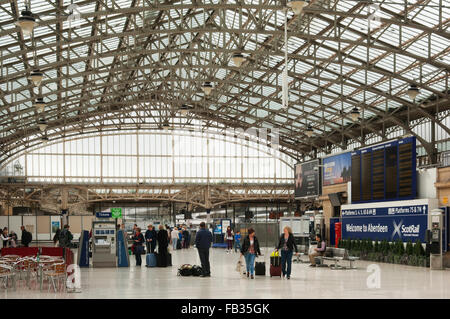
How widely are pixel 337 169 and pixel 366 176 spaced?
4.62 metres

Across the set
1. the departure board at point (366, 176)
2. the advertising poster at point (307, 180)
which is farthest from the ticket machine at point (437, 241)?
the advertising poster at point (307, 180)

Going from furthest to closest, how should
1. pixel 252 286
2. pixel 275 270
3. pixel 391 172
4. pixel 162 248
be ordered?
1. pixel 391 172
2. pixel 162 248
3. pixel 275 270
4. pixel 252 286

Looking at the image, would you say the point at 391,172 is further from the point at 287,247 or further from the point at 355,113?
the point at 287,247

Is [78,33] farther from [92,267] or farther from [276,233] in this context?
[276,233]

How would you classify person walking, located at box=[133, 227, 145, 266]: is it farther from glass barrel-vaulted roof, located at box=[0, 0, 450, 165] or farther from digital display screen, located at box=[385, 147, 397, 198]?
digital display screen, located at box=[385, 147, 397, 198]

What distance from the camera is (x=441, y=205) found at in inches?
869

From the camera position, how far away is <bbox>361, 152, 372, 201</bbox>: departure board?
86.4 feet

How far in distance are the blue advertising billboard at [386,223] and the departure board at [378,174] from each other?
60 centimetres

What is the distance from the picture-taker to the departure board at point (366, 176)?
2633cm

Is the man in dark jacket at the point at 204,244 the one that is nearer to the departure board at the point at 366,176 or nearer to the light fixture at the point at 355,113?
the departure board at the point at 366,176

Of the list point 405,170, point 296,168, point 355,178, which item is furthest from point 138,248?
point 296,168

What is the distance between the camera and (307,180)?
114ft
